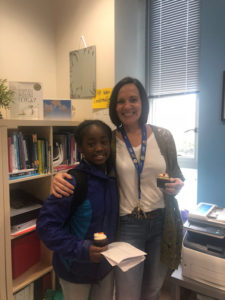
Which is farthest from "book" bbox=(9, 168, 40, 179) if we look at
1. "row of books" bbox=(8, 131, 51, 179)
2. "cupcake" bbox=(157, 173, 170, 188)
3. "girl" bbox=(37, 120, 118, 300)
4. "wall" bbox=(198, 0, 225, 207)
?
"wall" bbox=(198, 0, 225, 207)

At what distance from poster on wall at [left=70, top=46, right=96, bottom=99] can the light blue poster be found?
289 mm

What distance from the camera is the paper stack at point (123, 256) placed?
0.99 metres

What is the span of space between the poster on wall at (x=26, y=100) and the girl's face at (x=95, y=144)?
31.9 inches

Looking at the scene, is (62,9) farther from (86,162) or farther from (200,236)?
(200,236)

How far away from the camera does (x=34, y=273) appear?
1.83 metres

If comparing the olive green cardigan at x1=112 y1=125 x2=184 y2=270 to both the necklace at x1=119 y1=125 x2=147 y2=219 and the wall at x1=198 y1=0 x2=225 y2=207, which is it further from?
the wall at x1=198 y1=0 x2=225 y2=207

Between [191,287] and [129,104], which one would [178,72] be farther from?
[191,287]

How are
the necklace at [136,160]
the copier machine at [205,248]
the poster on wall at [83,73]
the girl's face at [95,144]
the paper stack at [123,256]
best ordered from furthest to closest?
the poster on wall at [83,73] < the copier machine at [205,248] < the necklace at [136,160] < the girl's face at [95,144] < the paper stack at [123,256]

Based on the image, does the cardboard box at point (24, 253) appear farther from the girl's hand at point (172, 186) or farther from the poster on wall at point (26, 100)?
the girl's hand at point (172, 186)

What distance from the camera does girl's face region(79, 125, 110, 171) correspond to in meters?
1.12

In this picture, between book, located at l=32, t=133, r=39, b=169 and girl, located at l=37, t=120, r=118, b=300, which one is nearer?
girl, located at l=37, t=120, r=118, b=300

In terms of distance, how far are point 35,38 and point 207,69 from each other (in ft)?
4.99

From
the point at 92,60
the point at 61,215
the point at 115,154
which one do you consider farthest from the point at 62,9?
the point at 61,215

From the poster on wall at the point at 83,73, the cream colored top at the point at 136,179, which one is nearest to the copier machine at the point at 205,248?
the cream colored top at the point at 136,179
